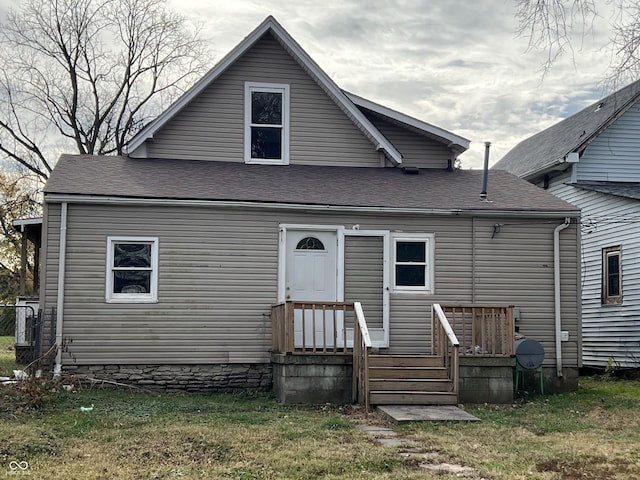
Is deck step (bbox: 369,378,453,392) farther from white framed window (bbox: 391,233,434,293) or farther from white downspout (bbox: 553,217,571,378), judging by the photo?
white downspout (bbox: 553,217,571,378)

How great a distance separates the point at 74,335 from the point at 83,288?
0.81 meters

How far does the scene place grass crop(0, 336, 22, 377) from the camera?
15.9 metres

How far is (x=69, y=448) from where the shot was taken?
340 inches

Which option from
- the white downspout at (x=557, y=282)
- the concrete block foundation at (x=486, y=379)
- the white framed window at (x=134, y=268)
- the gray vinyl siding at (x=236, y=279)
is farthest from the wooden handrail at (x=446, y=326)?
the white framed window at (x=134, y=268)

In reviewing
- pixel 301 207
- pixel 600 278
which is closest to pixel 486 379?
pixel 301 207

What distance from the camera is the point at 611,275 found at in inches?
757

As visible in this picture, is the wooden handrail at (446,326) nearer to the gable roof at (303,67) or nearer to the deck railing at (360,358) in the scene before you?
the deck railing at (360,358)

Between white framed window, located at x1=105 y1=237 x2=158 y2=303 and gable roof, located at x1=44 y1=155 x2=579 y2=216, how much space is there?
32.5 inches

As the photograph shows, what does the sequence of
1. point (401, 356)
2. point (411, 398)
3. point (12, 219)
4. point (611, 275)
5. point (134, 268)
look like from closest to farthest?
point (411, 398), point (401, 356), point (134, 268), point (611, 275), point (12, 219)

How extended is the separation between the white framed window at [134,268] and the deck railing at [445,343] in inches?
191

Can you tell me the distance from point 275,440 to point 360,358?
3695 millimetres

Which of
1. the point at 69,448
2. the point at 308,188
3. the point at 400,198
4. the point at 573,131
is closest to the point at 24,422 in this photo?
the point at 69,448

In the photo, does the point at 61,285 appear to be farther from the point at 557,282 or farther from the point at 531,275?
the point at 557,282

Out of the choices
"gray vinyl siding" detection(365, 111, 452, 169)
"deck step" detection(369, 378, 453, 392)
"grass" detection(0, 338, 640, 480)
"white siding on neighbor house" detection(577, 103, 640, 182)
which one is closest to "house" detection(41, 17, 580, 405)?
"deck step" detection(369, 378, 453, 392)
